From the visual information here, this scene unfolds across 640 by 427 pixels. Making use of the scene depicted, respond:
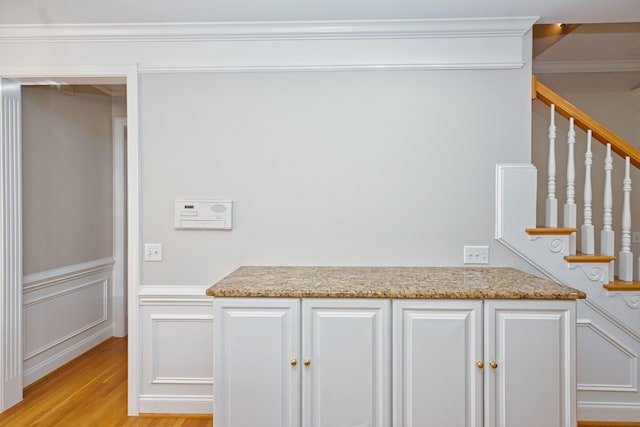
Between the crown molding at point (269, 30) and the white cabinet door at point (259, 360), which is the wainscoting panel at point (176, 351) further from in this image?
the crown molding at point (269, 30)

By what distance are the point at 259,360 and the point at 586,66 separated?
3667 millimetres

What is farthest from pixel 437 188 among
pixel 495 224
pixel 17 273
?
pixel 17 273

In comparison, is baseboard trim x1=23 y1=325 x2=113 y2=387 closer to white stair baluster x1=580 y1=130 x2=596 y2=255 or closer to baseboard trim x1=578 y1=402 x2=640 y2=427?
baseboard trim x1=578 y1=402 x2=640 y2=427

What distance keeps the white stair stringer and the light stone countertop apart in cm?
24

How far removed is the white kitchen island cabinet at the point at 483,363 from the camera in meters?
1.90

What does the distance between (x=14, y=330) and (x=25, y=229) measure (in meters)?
0.71

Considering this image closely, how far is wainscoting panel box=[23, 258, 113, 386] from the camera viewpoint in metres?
3.05

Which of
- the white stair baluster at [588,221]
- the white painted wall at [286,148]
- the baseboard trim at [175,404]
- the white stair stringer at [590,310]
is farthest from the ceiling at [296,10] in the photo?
the baseboard trim at [175,404]

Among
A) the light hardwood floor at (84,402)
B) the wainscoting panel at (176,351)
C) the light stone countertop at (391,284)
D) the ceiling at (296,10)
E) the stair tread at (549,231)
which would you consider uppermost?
the ceiling at (296,10)

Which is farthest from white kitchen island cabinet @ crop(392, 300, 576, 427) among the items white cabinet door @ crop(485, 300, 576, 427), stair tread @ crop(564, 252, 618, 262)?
stair tread @ crop(564, 252, 618, 262)

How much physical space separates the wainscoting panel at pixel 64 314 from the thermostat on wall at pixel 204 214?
136 cm

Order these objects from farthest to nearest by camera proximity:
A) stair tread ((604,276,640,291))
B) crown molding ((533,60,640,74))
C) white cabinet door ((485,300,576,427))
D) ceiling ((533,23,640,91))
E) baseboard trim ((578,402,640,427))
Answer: crown molding ((533,60,640,74)) < ceiling ((533,23,640,91)) < baseboard trim ((578,402,640,427)) < stair tread ((604,276,640,291)) < white cabinet door ((485,300,576,427))

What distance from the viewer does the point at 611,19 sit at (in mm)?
2512

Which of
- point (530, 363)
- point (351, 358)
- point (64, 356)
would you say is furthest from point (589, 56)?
point (64, 356)
